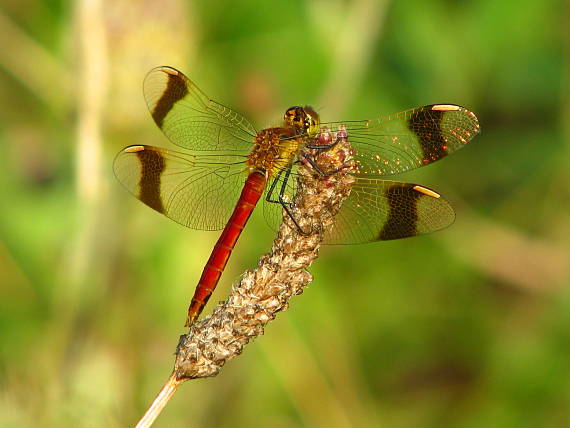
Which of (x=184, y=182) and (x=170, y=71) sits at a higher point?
(x=170, y=71)

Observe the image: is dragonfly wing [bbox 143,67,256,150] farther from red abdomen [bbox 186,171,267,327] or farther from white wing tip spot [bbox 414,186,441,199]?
white wing tip spot [bbox 414,186,441,199]

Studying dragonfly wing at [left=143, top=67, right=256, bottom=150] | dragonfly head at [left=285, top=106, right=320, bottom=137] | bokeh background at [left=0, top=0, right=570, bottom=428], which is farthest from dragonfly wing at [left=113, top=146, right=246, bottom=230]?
bokeh background at [left=0, top=0, right=570, bottom=428]

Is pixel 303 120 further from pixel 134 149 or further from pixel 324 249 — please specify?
pixel 324 249

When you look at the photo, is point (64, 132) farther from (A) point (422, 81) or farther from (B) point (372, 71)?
(A) point (422, 81)

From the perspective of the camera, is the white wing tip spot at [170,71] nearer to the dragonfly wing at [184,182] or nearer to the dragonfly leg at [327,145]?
the dragonfly wing at [184,182]

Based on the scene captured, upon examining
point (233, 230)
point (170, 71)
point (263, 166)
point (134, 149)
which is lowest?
point (233, 230)

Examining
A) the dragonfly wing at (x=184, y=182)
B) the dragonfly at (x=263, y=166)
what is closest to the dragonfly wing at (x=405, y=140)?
the dragonfly at (x=263, y=166)

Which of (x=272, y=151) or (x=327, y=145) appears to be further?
(x=272, y=151)

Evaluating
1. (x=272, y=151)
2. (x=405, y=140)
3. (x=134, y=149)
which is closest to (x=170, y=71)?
(x=134, y=149)
